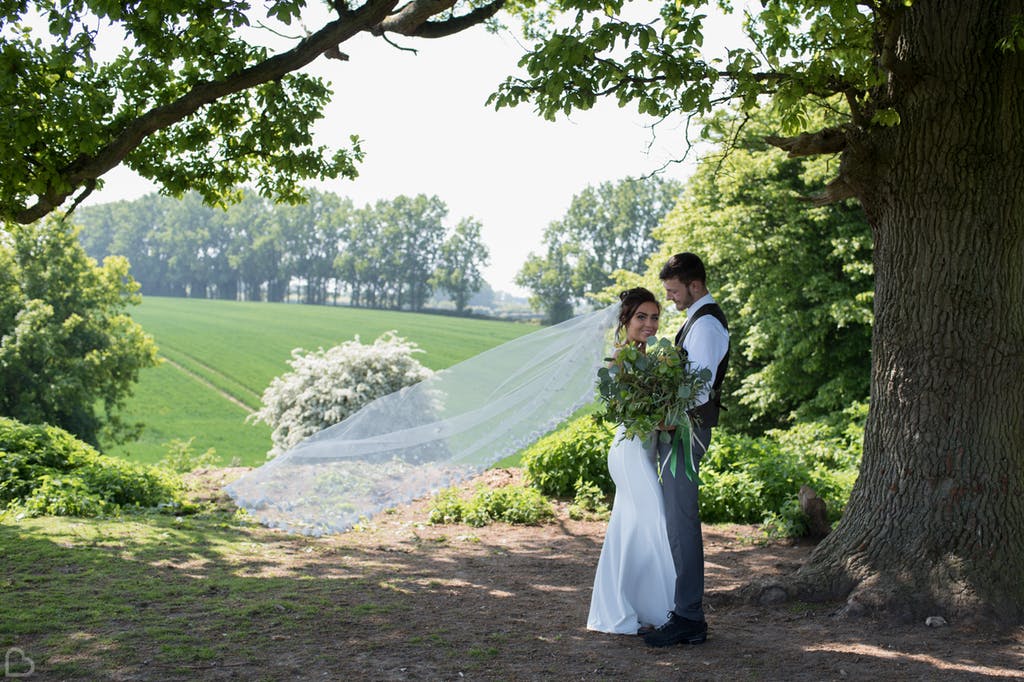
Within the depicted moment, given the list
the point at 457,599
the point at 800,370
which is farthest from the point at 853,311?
the point at 457,599

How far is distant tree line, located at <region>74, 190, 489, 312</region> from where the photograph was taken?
4461 inches

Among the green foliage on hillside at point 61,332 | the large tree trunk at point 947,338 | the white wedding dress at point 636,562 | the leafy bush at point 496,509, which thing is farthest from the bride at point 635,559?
the green foliage on hillside at point 61,332

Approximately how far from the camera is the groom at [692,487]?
5.24 meters

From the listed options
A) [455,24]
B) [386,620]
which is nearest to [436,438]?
[386,620]

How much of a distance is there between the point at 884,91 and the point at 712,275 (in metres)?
18.8

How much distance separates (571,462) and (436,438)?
298 cm

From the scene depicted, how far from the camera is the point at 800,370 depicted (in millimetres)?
22406

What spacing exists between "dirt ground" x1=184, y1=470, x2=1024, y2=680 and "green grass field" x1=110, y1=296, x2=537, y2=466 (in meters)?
11.5

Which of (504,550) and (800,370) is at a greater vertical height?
(800,370)

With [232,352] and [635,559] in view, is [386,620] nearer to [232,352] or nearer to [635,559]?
[635,559]

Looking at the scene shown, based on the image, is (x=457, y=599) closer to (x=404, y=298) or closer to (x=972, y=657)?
(x=972, y=657)

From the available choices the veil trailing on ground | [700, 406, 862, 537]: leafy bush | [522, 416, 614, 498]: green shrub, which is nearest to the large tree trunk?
the veil trailing on ground

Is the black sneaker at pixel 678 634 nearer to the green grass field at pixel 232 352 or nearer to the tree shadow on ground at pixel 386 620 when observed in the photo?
the tree shadow on ground at pixel 386 620

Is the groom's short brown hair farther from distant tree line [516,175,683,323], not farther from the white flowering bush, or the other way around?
distant tree line [516,175,683,323]
